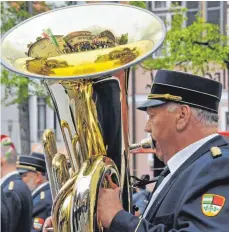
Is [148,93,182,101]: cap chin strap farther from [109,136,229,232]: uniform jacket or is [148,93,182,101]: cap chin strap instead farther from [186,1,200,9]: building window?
[186,1,200,9]: building window

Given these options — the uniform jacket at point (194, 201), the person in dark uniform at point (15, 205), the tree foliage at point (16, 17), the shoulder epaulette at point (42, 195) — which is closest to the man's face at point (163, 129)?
the uniform jacket at point (194, 201)

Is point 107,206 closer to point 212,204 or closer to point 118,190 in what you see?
point 118,190

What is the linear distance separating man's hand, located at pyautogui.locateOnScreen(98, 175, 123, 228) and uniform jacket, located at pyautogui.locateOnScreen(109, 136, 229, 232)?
0.09 ft

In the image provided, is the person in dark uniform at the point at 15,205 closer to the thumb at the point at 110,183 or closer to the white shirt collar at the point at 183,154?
the thumb at the point at 110,183

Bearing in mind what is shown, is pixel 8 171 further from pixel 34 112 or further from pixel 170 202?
pixel 34 112

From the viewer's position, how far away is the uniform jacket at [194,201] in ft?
7.64

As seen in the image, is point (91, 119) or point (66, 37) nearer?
point (91, 119)

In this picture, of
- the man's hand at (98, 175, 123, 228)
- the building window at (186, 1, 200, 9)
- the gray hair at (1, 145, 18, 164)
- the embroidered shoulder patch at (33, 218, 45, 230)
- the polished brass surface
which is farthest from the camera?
the building window at (186, 1, 200, 9)

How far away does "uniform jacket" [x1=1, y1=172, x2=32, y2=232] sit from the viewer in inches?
209

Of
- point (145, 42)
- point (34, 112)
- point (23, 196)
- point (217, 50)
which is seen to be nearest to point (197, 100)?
point (145, 42)

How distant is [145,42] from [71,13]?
472mm

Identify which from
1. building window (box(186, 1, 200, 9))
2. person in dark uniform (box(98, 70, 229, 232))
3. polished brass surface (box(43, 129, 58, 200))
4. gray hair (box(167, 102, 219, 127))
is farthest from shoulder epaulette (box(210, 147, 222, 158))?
building window (box(186, 1, 200, 9))

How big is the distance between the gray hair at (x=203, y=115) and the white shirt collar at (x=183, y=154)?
65mm

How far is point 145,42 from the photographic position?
2848mm
